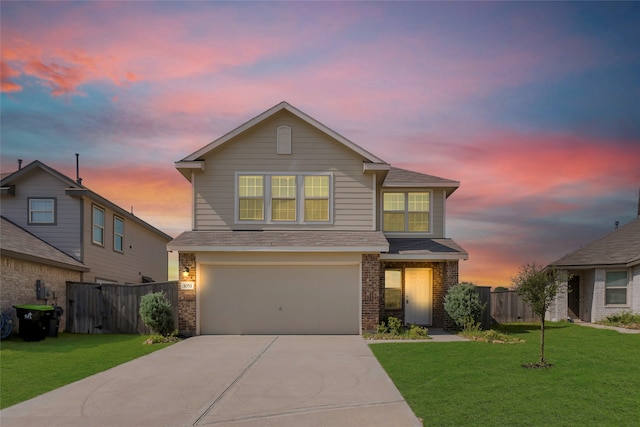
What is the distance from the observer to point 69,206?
77.4ft

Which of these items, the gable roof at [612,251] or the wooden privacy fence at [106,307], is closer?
the wooden privacy fence at [106,307]

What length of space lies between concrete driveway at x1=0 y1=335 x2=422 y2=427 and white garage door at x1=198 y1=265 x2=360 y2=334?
4.55 meters

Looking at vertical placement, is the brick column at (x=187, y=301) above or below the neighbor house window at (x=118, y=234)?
below

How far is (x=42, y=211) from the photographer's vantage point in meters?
23.7

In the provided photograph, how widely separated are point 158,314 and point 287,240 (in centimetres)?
487

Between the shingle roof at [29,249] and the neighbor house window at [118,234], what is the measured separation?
4025mm

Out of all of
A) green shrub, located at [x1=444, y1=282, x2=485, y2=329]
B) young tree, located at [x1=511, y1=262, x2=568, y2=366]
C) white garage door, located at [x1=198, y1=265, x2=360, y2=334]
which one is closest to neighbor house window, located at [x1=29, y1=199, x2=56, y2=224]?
white garage door, located at [x1=198, y1=265, x2=360, y2=334]

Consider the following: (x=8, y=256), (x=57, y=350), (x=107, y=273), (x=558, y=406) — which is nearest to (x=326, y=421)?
(x=558, y=406)

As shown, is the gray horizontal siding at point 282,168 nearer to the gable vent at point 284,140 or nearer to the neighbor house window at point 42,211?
the gable vent at point 284,140

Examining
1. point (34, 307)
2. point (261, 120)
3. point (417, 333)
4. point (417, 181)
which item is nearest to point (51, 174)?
point (34, 307)

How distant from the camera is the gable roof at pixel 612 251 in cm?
2431

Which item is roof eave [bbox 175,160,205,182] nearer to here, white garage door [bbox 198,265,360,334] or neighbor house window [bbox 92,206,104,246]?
white garage door [bbox 198,265,360,334]

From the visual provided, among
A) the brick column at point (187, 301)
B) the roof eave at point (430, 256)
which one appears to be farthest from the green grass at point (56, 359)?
the roof eave at point (430, 256)

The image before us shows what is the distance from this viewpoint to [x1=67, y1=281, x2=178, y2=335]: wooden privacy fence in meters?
21.4
